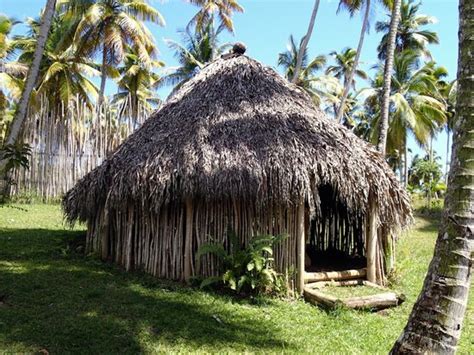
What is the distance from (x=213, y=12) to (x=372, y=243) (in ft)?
59.2

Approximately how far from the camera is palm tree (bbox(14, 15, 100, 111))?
734 inches

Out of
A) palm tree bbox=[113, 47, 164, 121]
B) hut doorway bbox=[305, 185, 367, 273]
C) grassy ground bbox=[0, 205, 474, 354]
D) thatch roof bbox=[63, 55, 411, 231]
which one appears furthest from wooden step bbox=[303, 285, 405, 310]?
palm tree bbox=[113, 47, 164, 121]

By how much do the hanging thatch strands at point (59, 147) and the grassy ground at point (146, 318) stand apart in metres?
7.52

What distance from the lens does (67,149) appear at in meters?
15.4

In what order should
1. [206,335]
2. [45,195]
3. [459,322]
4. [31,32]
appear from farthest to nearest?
1. [31,32]
2. [45,195]
3. [206,335]
4. [459,322]

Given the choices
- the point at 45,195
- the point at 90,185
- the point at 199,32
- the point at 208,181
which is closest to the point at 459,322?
the point at 208,181

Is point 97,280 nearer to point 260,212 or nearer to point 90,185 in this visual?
point 90,185

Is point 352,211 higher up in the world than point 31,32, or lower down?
lower down

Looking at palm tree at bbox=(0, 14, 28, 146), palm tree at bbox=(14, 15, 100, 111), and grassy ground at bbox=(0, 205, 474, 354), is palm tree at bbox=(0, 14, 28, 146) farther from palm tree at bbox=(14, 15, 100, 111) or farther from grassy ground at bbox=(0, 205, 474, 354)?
grassy ground at bbox=(0, 205, 474, 354)

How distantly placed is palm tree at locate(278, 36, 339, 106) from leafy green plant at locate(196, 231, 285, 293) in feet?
54.3

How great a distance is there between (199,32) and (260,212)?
1965 centimetres

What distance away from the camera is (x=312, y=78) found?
78.6ft

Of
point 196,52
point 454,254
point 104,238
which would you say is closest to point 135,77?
point 196,52

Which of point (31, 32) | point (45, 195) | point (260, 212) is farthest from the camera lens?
point (31, 32)
